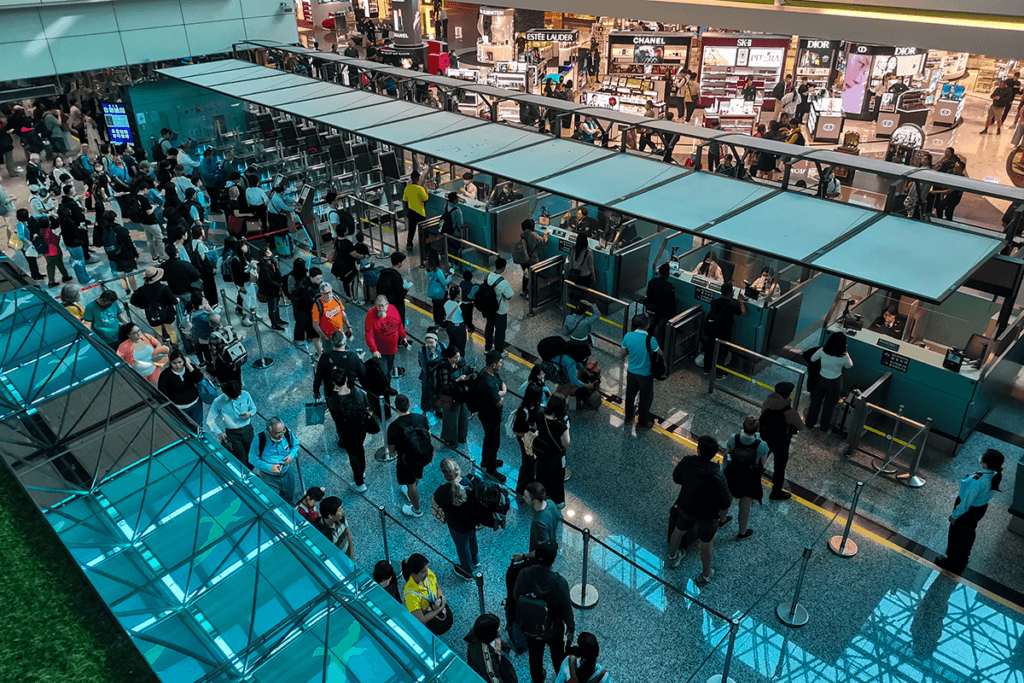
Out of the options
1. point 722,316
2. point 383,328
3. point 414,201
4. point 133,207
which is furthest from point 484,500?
point 133,207

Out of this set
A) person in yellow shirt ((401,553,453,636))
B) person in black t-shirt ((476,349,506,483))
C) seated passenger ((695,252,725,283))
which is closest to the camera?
person in yellow shirt ((401,553,453,636))

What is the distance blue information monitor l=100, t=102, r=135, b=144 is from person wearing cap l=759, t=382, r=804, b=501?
18380 millimetres

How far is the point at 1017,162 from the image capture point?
60.5ft

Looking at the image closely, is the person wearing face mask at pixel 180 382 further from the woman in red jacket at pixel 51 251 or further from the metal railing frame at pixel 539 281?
the woman in red jacket at pixel 51 251

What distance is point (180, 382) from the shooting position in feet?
24.9

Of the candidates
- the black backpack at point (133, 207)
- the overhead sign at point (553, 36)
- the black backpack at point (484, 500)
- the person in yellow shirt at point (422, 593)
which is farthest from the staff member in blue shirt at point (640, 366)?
the overhead sign at point (553, 36)

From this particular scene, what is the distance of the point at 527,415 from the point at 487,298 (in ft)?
8.29

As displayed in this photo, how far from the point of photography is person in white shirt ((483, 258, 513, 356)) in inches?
370

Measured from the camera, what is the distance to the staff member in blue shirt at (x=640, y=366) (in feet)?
26.5

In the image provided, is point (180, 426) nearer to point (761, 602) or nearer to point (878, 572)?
point (761, 602)

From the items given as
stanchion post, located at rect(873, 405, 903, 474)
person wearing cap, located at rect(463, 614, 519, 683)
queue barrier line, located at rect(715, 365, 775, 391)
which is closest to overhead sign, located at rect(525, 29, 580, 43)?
queue barrier line, located at rect(715, 365, 775, 391)

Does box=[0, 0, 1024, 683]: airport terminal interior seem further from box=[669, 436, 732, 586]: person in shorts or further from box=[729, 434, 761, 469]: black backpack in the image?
box=[729, 434, 761, 469]: black backpack

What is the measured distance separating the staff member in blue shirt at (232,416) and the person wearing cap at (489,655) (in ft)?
11.6

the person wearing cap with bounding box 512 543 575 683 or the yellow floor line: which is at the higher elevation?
the person wearing cap with bounding box 512 543 575 683
